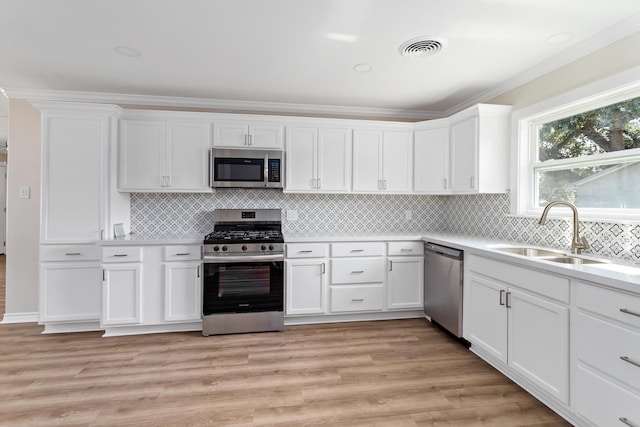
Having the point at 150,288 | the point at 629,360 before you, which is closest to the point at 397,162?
the point at 629,360

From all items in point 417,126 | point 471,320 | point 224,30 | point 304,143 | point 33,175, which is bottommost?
point 471,320

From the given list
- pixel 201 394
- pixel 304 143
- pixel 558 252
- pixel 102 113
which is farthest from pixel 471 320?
pixel 102 113

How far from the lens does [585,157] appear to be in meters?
2.39

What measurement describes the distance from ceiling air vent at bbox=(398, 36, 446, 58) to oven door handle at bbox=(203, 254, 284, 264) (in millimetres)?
2071

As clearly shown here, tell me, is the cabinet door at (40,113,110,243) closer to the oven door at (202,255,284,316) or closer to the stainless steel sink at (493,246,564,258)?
the oven door at (202,255,284,316)

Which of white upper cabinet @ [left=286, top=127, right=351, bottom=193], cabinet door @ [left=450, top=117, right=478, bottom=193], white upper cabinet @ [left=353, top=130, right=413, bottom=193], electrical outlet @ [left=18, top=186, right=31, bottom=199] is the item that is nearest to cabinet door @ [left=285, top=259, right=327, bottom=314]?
white upper cabinet @ [left=286, top=127, right=351, bottom=193]

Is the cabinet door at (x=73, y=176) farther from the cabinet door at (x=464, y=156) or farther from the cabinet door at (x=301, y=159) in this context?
the cabinet door at (x=464, y=156)

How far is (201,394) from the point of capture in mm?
2051

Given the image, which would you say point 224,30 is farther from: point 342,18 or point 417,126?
point 417,126

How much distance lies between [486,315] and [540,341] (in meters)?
0.51

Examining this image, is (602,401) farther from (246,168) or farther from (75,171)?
(75,171)

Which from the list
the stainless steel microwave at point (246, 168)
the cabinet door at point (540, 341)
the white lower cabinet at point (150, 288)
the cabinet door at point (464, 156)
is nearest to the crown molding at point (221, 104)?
the stainless steel microwave at point (246, 168)

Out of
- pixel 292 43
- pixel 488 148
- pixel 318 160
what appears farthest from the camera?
pixel 318 160

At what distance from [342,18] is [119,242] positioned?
2.66 meters
